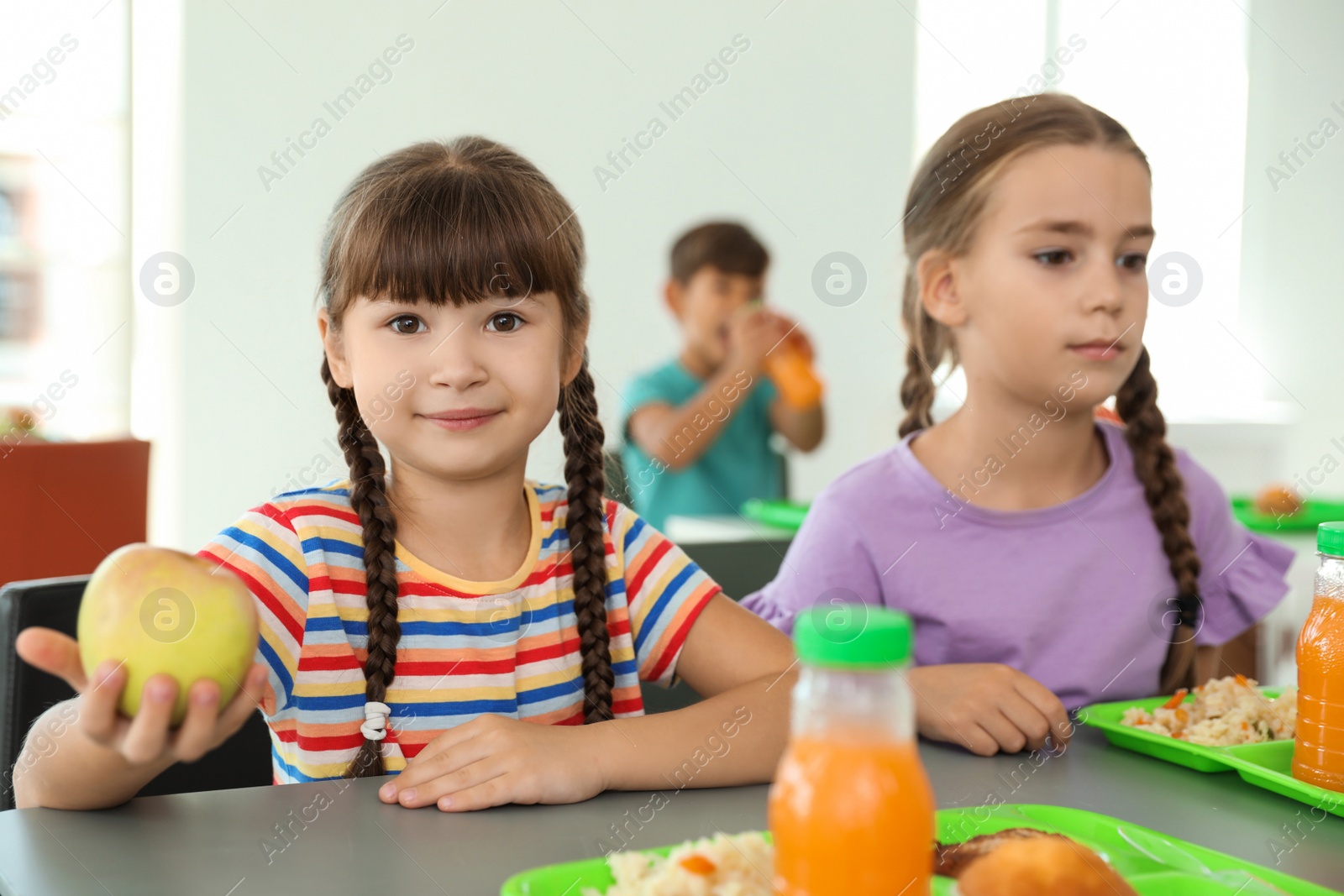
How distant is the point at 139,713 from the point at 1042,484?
0.95m

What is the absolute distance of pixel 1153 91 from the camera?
15.9 ft

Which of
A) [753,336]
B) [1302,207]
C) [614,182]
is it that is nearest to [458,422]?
[753,336]

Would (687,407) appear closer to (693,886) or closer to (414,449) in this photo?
(414,449)

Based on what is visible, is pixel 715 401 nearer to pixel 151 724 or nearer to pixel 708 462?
pixel 708 462

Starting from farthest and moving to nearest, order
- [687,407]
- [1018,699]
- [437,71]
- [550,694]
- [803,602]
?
[437,71], [687,407], [803,602], [550,694], [1018,699]

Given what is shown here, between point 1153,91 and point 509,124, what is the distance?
2.61 meters

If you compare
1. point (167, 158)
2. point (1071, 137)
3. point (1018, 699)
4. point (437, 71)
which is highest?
point (437, 71)

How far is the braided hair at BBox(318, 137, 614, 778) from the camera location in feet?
3.17

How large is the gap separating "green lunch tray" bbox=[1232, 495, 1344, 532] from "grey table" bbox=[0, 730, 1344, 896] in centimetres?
180

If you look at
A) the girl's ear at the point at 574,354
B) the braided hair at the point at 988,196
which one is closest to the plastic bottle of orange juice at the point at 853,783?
the girl's ear at the point at 574,354

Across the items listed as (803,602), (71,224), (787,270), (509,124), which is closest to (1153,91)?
(787,270)

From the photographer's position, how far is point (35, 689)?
3.05 feet

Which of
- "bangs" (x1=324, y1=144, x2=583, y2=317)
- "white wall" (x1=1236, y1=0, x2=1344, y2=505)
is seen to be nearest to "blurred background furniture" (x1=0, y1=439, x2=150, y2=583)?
"bangs" (x1=324, y1=144, x2=583, y2=317)

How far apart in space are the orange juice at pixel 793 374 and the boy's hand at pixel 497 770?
6.70 ft
